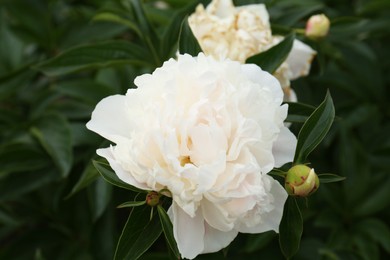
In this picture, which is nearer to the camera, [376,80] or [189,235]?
[189,235]

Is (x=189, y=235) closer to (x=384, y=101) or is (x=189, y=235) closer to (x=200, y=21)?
(x=200, y=21)

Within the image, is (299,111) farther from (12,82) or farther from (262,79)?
(12,82)

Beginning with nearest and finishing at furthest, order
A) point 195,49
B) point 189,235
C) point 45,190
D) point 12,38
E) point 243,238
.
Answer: point 189,235 < point 195,49 < point 243,238 < point 45,190 < point 12,38

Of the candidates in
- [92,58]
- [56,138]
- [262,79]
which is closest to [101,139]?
[56,138]

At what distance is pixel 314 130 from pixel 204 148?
0.15 meters

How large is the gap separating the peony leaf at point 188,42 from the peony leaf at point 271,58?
0.24ft

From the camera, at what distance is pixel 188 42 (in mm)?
867

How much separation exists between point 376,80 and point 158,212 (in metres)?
0.79

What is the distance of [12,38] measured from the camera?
1422 mm

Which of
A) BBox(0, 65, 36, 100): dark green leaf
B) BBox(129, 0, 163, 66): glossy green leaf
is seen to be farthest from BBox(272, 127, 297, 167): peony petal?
BBox(0, 65, 36, 100): dark green leaf

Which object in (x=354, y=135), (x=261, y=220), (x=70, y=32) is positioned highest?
(x=261, y=220)

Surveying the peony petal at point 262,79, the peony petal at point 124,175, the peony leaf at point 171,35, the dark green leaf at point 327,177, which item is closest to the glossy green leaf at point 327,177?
the dark green leaf at point 327,177

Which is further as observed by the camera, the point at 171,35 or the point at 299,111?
the point at 171,35

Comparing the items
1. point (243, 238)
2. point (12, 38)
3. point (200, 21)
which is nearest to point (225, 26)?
point (200, 21)
